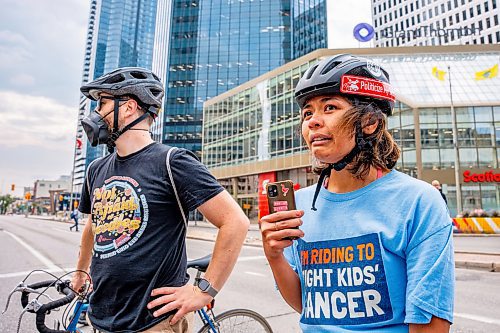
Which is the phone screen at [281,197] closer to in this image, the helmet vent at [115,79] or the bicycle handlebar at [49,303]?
the helmet vent at [115,79]

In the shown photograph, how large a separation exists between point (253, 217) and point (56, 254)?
31897mm

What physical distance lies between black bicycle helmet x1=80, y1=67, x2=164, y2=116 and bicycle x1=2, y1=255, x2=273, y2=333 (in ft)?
3.88

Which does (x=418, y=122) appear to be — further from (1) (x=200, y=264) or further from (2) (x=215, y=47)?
(2) (x=215, y=47)

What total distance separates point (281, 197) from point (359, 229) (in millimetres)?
331

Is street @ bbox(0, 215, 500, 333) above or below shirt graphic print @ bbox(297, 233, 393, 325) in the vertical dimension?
below

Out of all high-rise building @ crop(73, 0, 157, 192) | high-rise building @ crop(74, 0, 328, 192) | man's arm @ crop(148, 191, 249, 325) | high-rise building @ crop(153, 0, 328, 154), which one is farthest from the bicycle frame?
high-rise building @ crop(73, 0, 157, 192)

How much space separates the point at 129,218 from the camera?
71.2 inches

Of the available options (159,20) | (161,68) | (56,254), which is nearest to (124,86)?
(56,254)

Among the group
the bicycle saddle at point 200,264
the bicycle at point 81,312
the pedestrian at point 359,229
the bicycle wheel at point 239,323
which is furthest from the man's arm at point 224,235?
the bicycle wheel at point 239,323

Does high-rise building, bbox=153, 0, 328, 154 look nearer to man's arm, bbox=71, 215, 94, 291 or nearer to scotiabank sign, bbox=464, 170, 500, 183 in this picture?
scotiabank sign, bbox=464, 170, 500, 183

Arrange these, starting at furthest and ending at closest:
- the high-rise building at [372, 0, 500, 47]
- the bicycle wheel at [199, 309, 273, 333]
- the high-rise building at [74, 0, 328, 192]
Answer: the high-rise building at [74, 0, 328, 192] < the high-rise building at [372, 0, 500, 47] < the bicycle wheel at [199, 309, 273, 333]

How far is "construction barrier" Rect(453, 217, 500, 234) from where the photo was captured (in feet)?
65.5

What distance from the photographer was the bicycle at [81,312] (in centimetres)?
203

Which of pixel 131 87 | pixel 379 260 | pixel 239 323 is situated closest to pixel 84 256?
pixel 131 87
